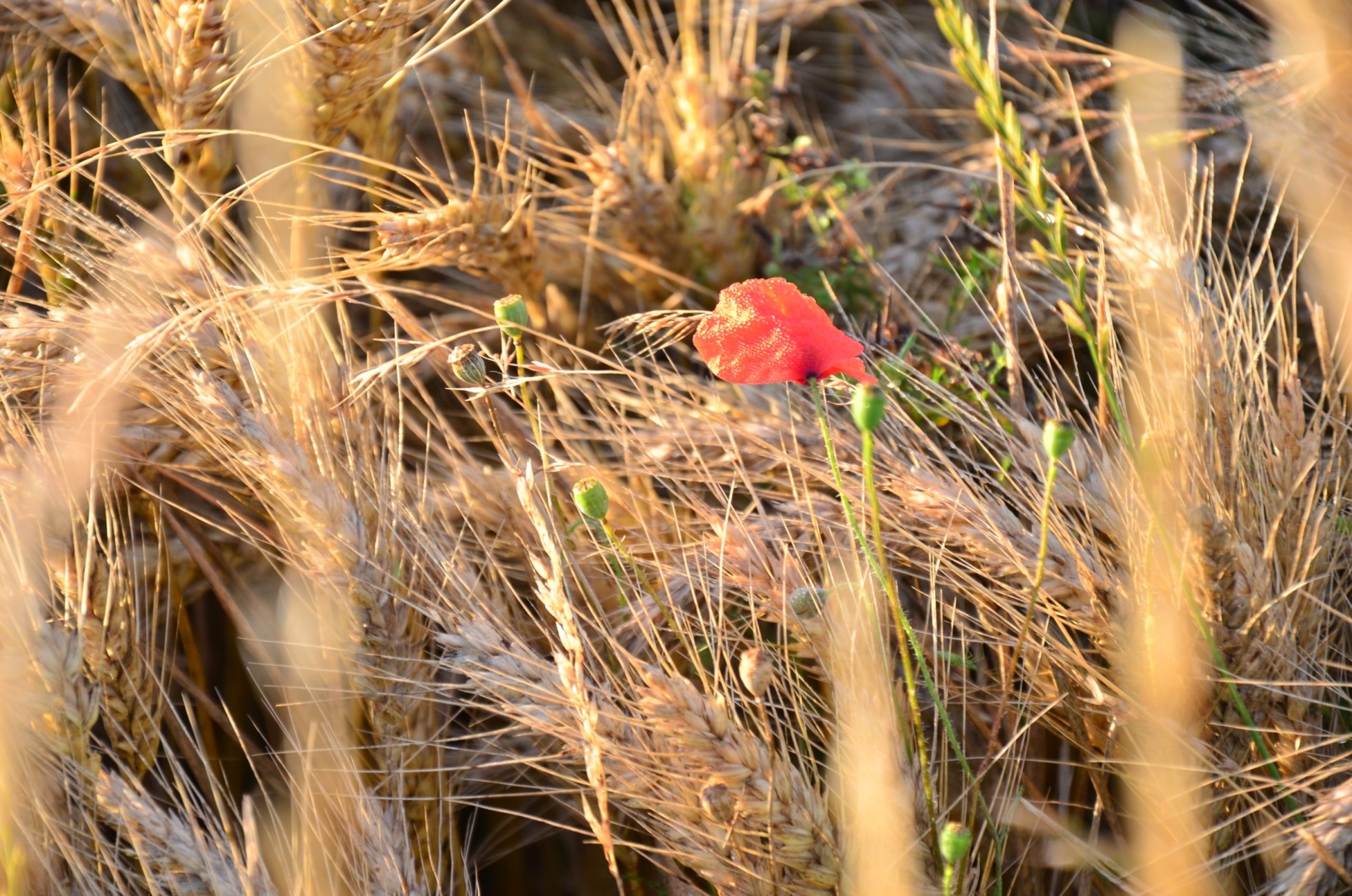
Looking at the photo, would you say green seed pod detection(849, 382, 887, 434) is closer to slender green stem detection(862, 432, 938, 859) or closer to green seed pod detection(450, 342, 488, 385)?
slender green stem detection(862, 432, 938, 859)

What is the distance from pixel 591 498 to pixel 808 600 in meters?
0.19

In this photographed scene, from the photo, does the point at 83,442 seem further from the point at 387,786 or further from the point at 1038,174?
the point at 1038,174

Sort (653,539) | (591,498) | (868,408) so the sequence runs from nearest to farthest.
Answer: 1. (868,408)
2. (591,498)
3. (653,539)

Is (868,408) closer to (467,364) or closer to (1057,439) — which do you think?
(1057,439)

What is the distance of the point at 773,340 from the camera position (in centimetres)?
71

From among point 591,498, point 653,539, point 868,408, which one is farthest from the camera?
point 653,539

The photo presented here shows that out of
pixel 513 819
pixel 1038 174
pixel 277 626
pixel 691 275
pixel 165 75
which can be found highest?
pixel 165 75

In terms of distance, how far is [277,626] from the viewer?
3.47 feet

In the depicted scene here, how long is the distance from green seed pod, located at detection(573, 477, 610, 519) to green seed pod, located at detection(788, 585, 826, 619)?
0.17 metres

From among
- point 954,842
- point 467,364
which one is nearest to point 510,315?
point 467,364

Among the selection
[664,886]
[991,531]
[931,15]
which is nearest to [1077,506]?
[991,531]

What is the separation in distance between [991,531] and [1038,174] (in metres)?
0.28

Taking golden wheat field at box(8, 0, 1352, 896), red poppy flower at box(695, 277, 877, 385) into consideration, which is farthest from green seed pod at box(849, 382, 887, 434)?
red poppy flower at box(695, 277, 877, 385)

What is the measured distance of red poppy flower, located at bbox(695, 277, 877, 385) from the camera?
70 cm
